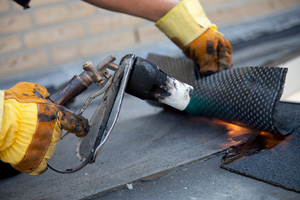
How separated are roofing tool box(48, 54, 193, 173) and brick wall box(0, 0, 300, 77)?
1.67 meters

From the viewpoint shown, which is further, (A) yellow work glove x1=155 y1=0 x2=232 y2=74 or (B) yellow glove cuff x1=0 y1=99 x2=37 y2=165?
(A) yellow work glove x1=155 y1=0 x2=232 y2=74

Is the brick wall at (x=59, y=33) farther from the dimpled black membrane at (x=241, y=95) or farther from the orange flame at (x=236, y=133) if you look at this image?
the orange flame at (x=236, y=133)

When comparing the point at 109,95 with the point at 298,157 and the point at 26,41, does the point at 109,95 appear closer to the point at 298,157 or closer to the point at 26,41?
the point at 298,157

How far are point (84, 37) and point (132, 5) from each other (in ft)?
4.30

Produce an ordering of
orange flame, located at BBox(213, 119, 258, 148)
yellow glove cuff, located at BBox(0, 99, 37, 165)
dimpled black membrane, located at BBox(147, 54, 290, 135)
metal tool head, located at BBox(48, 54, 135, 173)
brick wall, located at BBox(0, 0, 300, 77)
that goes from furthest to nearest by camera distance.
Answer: brick wall, located at BBox(0, 0, 300, 77), orange flame, located at BBox(213, 119, 258, 148), dimpled black membrane, located at BBox(147, 54, 290, 135), metal tool head, located at BBox(48, 54, 135, 173), yellow glove cuff, located at BBox(0, 99, 37, 165)

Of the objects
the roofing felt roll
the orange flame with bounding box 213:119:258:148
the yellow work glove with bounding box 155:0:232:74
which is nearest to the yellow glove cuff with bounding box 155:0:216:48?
the yellow work glove with bounding box 155:0:232:74

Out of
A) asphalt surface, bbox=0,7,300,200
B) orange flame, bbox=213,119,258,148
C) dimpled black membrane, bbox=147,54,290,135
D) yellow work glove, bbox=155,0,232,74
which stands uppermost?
yellow work glove, bbox=155,0,232,74

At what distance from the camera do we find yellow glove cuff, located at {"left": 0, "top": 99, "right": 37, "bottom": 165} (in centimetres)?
108

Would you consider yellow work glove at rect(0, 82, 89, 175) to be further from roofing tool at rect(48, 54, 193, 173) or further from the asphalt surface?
the asphalt surface

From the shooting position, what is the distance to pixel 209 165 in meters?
1.33

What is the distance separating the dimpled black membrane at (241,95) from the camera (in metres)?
1.41

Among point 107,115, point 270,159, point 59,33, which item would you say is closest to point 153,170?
point 107,115

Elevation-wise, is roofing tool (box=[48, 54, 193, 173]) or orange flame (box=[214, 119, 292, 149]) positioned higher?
roofing tool (box=[48, 54, 193, 173])

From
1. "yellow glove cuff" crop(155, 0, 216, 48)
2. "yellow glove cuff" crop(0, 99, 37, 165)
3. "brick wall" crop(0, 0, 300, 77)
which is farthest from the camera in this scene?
"brick wall" crop(0, 0, 300, 77)
